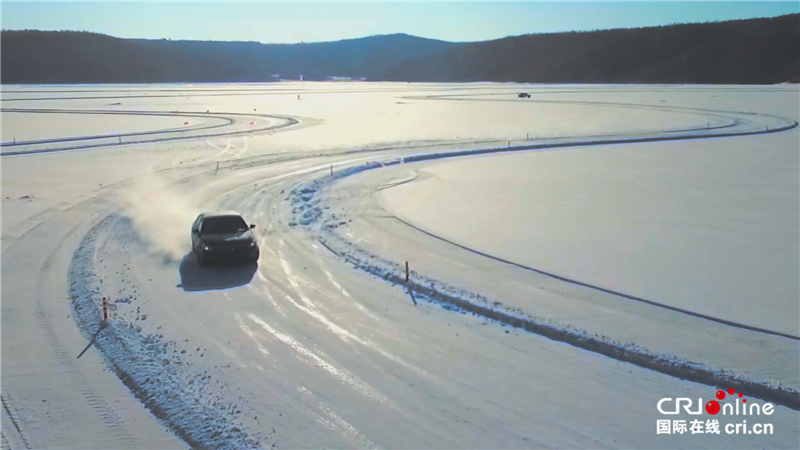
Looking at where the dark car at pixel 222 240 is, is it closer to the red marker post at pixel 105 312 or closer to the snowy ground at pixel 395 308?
the snowy ground at pixel 395 308

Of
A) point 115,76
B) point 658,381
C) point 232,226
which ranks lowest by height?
point 658,381

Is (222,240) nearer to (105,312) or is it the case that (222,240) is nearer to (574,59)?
(105,312)

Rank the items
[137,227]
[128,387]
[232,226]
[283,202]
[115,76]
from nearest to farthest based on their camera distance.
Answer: [128,387] < [232,226] < [137,227] < [283,202] < [115,76]

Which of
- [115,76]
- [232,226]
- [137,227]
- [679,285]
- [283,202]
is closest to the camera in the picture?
[679,285]

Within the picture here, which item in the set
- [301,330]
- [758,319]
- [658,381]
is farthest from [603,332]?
[301,330]

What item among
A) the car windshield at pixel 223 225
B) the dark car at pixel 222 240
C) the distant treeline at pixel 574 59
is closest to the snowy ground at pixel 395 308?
the dark car at pixel 222 240

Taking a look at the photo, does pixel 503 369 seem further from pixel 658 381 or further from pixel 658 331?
pixel 658 331
